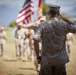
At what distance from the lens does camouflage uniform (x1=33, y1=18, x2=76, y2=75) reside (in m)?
3.16

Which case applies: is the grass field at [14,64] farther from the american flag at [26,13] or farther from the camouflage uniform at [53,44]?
the camouflage uniform at [53,44]

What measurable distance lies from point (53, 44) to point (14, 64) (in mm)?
3840

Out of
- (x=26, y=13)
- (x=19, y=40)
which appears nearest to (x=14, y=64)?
(x=19, y=40)

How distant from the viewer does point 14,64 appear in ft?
22.8

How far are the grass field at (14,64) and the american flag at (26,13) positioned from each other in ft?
1.05

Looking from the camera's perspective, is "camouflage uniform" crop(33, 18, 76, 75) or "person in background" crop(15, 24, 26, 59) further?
"person in background" crop(15, 24, 26, 59)

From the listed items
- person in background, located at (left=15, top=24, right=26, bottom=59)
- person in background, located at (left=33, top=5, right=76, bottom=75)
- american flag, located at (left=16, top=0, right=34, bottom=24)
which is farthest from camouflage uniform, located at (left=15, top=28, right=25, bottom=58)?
person in background, located at (left=33, top=5, right=76, bottom=75)

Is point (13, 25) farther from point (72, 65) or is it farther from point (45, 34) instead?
point (45, 34)

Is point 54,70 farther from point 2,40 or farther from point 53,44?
point 2,40

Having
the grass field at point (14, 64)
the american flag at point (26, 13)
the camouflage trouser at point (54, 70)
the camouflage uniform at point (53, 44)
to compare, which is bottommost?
the grass field at point (14, 64)

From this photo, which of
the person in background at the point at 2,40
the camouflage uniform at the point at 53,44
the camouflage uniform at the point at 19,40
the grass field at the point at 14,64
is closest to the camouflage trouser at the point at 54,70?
the camouflage uniform at the point at 53,44

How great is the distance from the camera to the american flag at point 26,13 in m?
Answer: 6.76

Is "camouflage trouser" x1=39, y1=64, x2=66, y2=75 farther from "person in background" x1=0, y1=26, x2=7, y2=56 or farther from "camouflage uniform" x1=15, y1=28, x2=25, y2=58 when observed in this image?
"person in background" x1=0, y1=26, x2=7, y2=56

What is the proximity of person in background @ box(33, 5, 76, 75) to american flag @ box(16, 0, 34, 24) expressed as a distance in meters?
3.52
